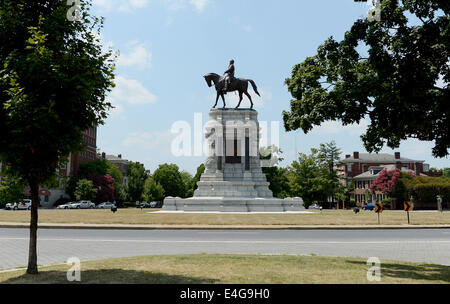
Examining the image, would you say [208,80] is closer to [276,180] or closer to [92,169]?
[276,180]

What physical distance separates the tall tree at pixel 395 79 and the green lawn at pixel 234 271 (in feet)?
11.2

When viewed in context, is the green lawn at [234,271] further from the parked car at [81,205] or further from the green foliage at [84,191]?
the green foliage at [84,191]

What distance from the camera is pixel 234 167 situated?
142ft

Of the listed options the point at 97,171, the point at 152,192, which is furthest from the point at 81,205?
the point at 152,192

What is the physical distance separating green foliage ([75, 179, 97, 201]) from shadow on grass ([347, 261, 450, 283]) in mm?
74854

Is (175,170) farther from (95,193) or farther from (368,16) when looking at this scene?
(368,16)

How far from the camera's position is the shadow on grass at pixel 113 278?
299 inches

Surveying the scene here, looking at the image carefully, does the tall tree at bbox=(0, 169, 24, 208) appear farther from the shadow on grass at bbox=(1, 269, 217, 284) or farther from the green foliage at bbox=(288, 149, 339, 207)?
the green foliage at bbox=(288, 149, 339, 207)

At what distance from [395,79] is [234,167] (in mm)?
33820

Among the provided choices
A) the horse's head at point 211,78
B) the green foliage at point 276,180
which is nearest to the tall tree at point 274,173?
the green foliage at point 276,180

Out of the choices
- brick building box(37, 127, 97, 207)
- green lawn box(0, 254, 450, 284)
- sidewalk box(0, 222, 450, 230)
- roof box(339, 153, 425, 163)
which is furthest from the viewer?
roof box(339, 153, 425, 163)

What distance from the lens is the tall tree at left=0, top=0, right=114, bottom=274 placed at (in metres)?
7.73

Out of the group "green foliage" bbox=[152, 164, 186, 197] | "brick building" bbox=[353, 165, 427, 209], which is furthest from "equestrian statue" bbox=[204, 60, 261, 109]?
"green foliage" bbox=[152, 164, 186, 197]
